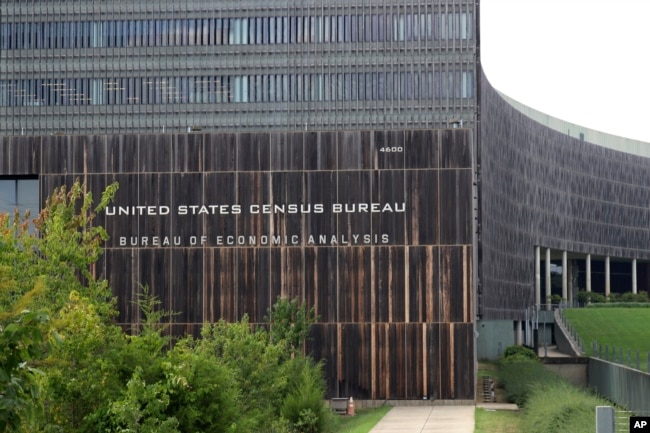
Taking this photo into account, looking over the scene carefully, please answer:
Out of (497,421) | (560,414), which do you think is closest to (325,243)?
(497,421)

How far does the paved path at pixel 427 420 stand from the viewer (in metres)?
42.0

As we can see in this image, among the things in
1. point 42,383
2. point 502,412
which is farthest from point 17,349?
point 502,412

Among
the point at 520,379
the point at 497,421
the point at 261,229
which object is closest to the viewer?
the point at 497,421

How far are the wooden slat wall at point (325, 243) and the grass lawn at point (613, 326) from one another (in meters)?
34.5

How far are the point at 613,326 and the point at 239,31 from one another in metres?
38.6

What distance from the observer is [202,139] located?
5528cm

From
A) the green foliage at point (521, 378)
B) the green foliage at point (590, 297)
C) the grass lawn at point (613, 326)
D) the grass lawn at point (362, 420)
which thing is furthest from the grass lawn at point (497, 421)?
the green foliage at point (590, 297)

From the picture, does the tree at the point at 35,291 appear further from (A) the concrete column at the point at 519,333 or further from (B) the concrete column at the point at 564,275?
(B) the concrete column at the point at 564,275

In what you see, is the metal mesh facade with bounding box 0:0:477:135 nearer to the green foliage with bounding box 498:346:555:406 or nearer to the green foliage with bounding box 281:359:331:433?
the green foliage with bounding box 498:346:555:406

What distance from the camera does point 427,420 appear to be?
45.8m

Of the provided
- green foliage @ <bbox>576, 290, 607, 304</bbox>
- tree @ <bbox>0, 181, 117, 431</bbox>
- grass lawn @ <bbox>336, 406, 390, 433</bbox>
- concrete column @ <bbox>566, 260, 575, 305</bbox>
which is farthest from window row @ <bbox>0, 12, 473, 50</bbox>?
tree @ <bbox>0, 181, 117, 431</bbox>

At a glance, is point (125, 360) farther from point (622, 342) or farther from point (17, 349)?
point (622, 342)

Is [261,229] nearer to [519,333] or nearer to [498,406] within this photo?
[498,406]

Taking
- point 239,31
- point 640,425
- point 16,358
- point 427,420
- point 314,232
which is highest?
point 239,31
